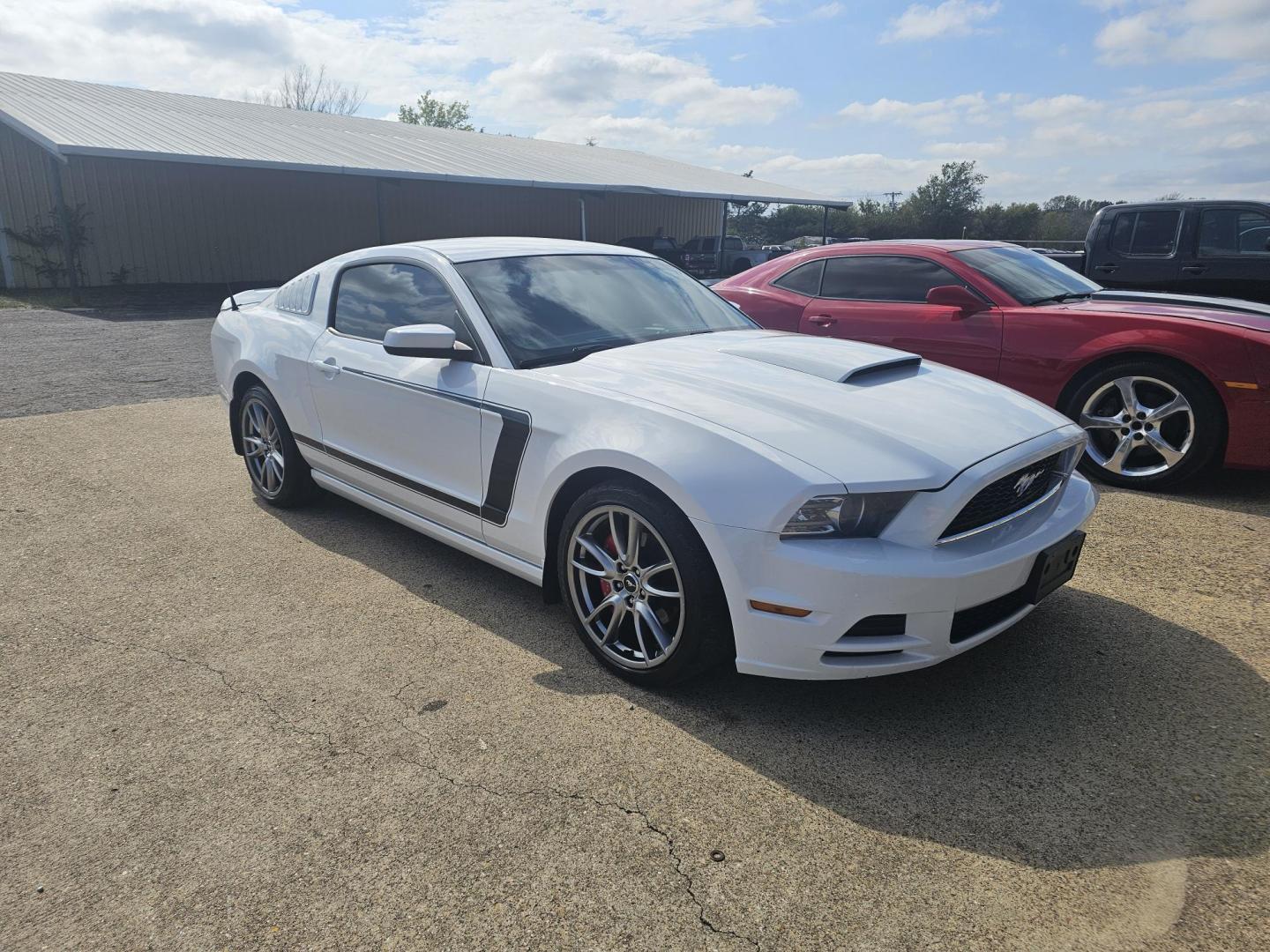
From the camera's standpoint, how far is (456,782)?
246cm

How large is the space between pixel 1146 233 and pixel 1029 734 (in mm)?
7247

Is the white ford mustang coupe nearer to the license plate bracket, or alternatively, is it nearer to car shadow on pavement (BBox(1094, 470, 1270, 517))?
the license plate bracket

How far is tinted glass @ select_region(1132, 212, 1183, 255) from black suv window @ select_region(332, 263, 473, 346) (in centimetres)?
732

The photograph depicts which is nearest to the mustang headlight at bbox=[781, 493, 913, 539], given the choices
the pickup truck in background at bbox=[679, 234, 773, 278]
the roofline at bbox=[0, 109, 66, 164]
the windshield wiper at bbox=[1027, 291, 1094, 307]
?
the windshield wiper at bbox=[1027, 291, 1094, 307]

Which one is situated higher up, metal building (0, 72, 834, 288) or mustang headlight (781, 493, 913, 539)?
metal building (0, 72, 834, 288)

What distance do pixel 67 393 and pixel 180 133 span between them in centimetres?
1334

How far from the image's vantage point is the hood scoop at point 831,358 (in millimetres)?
3191

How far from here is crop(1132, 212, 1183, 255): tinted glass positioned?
7996 millimetres

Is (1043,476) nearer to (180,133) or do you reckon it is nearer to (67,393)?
(67,393)

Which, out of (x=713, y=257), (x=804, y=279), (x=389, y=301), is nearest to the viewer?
(x=389, y=301)

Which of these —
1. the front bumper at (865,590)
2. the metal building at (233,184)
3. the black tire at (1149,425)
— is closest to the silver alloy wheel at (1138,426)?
the black tire at (1149,425)

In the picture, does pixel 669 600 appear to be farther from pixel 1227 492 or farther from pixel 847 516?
pixel 1227 492

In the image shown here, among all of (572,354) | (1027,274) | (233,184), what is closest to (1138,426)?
(1027,274)

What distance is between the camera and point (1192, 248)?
7.87m
